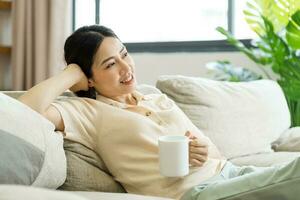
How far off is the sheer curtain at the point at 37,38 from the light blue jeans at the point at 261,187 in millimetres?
2692

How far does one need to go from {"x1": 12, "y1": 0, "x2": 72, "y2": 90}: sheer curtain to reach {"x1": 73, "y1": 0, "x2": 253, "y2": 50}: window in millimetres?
424

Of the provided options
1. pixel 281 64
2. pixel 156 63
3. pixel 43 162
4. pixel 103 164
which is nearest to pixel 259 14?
pixel 281 64

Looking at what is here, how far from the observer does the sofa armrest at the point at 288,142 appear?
235 centimetres

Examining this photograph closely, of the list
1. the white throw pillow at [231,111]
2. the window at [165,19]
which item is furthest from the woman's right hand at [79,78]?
the window at [165,19]

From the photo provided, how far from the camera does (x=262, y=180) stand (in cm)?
114

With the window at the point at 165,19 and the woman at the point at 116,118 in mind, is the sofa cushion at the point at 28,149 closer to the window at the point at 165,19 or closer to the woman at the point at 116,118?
the woman at the point at 116,118

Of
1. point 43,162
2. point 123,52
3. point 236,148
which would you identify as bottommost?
point 236,148

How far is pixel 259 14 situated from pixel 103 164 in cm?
184

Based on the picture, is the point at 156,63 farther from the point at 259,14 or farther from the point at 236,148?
the point at 236,148

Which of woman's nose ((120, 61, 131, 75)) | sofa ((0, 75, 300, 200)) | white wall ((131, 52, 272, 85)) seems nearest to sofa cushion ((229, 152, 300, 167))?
sofa ((0, 75, 300, 200))

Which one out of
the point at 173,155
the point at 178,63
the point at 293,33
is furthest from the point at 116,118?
the point at 178,63

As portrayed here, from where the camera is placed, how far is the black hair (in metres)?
1.77

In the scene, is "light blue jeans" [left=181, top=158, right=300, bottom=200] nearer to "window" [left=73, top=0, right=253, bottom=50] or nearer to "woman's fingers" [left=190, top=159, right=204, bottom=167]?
"woman's fingers" [left=190, top=159, right=204, bottom=167]

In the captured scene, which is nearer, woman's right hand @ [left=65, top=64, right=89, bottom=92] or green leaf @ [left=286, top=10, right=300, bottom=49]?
woman's right hand @ [left=65, top=64, right=89, bottom=92]
